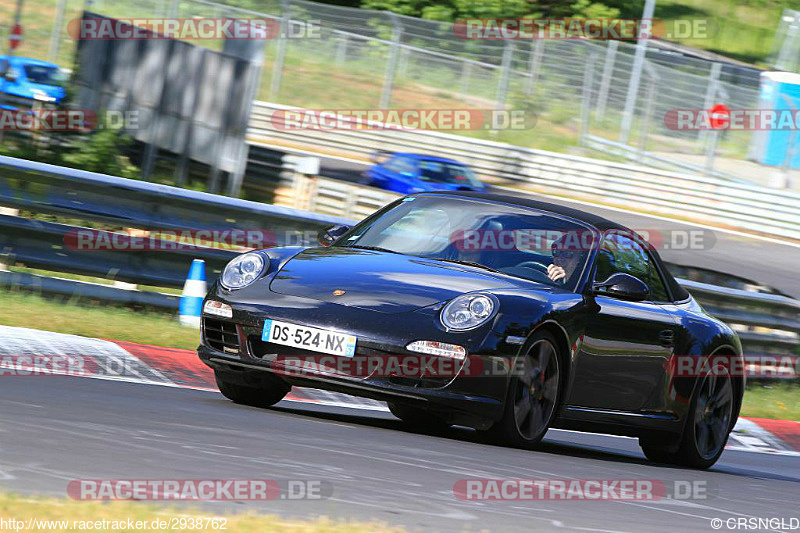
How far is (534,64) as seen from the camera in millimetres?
33062

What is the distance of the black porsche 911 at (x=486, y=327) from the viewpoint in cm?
677

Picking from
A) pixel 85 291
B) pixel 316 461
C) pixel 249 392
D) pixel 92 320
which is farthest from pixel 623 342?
pixel 85 291

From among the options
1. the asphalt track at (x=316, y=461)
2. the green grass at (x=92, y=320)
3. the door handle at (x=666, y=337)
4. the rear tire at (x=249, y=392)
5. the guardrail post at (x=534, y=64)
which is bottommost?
the green grass at (x=92, y=320)

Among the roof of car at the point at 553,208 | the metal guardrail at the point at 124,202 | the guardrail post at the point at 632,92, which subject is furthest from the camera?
the guardrail post at the point at 632,92

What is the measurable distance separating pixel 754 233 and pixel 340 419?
81.6ft

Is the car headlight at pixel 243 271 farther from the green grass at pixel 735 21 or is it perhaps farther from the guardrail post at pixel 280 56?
the green grass at pixel 735 21

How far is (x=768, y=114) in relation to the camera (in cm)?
3200

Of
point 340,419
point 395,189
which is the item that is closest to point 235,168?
point 395,189

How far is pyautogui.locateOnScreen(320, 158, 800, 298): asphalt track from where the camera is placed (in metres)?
25.1

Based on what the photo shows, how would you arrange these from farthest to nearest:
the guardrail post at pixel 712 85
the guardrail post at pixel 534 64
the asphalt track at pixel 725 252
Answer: the guardrail post at pixel 534 64
the guardrail post at pixel 712 85
the asphalt track at pixel 725 252

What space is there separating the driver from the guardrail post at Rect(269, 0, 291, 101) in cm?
2449

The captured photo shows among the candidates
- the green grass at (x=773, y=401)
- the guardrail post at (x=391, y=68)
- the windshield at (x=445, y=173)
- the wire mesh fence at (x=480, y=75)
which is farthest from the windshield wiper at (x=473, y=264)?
the guardrail post at (x=391, y=68)

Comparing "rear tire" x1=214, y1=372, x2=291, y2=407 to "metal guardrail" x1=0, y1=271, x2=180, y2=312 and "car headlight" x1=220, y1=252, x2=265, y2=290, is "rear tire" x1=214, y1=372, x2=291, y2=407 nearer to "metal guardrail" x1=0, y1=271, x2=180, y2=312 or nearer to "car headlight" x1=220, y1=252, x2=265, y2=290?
"car headlight" x1=220, y1=252, x2=265, y2=290

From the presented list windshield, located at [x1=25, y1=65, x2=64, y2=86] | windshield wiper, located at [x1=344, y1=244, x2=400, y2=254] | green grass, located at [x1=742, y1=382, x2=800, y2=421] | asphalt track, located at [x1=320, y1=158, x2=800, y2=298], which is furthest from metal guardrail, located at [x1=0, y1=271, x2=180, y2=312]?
windshield, located at [x1=25, y1=65, x2=64, y2=86]
